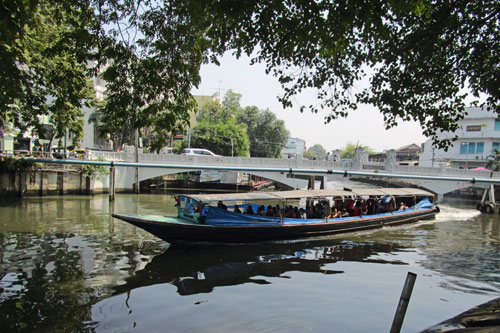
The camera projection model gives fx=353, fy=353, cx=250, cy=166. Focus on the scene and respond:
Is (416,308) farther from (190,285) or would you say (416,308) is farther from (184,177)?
(184,177)

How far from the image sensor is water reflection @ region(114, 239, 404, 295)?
9320mm

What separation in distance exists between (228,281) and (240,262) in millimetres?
1688

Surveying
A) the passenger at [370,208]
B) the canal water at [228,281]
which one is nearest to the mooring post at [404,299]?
the canal water at [228,281]

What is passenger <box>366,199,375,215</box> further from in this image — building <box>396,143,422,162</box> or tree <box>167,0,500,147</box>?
building <box>396,143,422,162</box>

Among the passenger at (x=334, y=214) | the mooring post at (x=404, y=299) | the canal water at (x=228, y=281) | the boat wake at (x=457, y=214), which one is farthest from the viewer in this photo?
the boat wake at (x=457, y=214)

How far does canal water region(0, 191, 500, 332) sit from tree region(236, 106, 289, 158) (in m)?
35.9

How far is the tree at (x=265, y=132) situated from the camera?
5162 cm

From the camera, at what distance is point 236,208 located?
45.3 feet

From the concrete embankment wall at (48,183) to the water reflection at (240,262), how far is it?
17589 millimetres

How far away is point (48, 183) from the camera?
25.6 metres

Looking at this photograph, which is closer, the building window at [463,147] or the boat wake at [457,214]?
the boat wake at [457,214]

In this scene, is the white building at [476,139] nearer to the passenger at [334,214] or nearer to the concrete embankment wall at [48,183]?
the passenger at [334,214]

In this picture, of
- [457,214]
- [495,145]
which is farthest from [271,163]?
[495,145]

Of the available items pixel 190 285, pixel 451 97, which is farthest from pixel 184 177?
pixel 451 97
